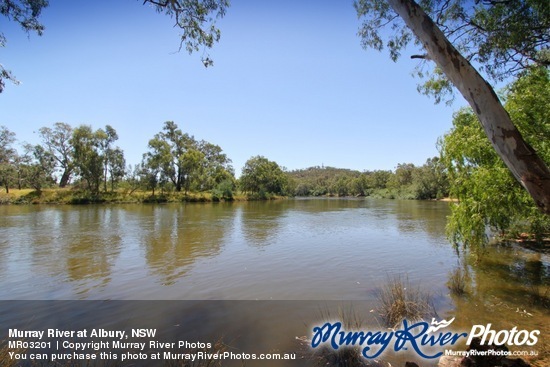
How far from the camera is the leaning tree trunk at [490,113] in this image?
3.56 meters

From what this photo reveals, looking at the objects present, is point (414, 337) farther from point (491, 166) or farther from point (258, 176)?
point (258, 176)

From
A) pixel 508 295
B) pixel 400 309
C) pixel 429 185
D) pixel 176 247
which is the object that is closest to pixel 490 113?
pixel 400 309

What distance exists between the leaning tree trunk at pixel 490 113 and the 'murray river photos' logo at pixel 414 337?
119 inches

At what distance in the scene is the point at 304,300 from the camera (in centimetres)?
794

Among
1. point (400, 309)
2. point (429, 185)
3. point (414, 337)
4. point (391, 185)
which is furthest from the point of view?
point (391, 185)

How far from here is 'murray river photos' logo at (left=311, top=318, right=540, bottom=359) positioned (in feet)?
16.5

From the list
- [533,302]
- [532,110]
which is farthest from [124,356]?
[532,110]

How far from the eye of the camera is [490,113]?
12.7ft

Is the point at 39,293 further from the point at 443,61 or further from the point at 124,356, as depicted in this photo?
the point at 443,61

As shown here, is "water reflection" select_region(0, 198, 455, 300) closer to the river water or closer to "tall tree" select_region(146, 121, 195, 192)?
the river water

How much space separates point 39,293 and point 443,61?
38.8 ft

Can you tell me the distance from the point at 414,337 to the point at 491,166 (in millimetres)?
6601

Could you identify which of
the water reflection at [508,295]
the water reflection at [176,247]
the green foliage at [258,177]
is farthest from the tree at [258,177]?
the water reflection at [508,295]

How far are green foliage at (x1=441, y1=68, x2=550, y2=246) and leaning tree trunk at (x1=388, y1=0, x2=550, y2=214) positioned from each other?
5.24m
